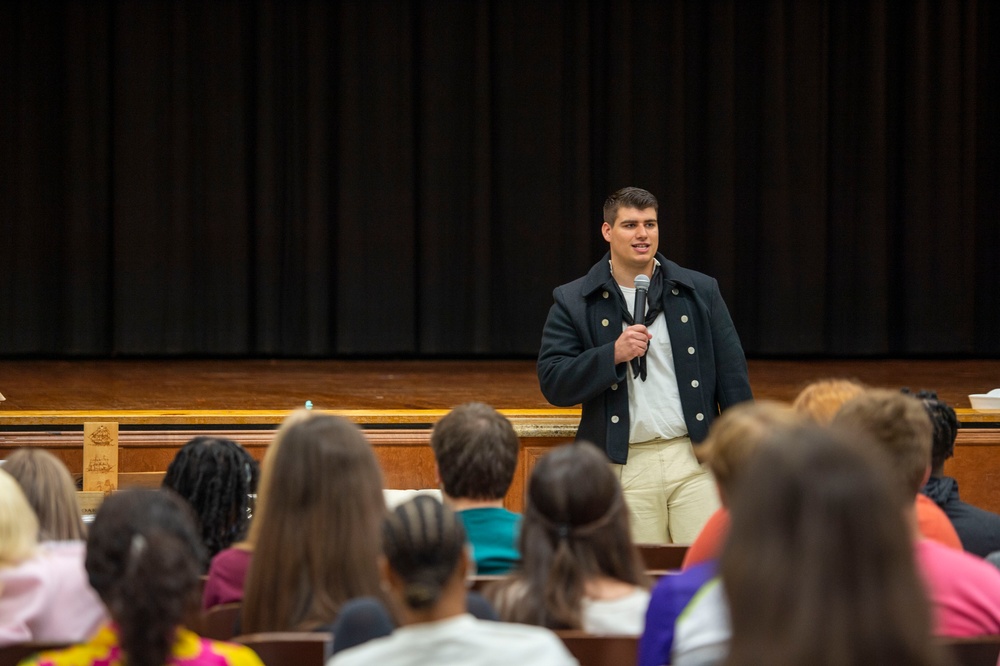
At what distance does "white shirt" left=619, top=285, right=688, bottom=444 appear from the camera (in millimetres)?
3619

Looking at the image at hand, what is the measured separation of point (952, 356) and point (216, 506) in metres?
7.78

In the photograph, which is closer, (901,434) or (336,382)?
(901,434)

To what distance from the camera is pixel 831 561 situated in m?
0.96

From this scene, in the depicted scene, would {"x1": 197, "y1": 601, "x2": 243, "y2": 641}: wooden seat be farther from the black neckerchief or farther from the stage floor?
the stage floor

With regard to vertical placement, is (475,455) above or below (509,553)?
above

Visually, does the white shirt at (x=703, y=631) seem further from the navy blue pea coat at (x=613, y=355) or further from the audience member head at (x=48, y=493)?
the navy blue pea coat at (x=613, y=355)

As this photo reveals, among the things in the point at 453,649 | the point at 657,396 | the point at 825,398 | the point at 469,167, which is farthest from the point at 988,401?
the point at 469,167

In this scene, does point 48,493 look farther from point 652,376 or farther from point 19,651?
point 652,376

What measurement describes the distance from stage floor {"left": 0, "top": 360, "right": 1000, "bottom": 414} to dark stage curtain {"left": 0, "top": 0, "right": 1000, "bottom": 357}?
40 cm

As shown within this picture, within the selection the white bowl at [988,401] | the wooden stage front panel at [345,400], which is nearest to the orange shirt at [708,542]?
the wooden stage front panel at [345,400]

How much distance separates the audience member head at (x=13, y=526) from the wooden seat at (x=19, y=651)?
25 centimetres

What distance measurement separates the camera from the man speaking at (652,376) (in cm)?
359

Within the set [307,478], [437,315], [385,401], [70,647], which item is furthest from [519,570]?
[437,315]

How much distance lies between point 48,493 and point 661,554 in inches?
48.7
